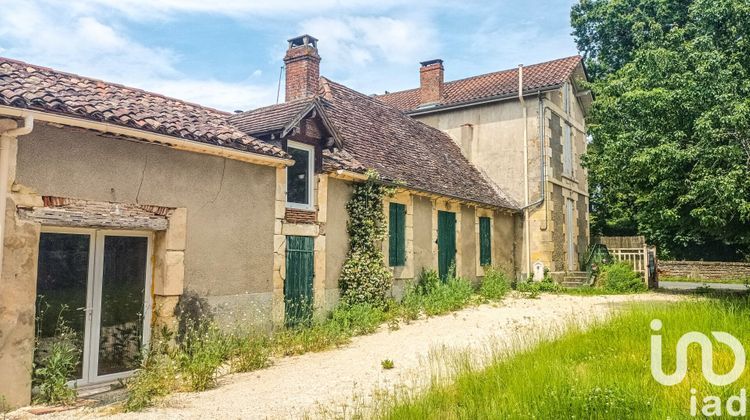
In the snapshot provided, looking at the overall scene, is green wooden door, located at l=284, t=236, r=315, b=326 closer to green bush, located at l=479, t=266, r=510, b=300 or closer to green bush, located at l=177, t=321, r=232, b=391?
green bush, located at l=177, t=321, r=232, b=391

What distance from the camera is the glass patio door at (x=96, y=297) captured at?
649cm

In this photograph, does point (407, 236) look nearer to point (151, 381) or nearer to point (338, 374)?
point (338, 374)

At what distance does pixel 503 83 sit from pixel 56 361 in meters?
16.1

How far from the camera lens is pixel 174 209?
7.55m

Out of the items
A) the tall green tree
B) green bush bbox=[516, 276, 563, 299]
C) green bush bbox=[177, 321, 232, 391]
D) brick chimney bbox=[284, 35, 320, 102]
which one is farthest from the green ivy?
green bush bbox=[516, 276, 563, 299]

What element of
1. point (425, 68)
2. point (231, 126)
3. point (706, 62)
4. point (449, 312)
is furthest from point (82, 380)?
point (425, 68)

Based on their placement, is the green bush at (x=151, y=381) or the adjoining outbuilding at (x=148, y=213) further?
the adjoining outbuilding at (x=148, y=213)

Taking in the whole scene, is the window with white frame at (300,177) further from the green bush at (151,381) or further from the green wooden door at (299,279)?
the green bush at (151,381)

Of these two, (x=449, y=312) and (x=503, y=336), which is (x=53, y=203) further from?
(x=449, y=312)

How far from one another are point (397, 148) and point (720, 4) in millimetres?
7935

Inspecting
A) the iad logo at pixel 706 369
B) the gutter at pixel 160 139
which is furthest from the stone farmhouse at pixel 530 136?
the gutter at pixel 160 139

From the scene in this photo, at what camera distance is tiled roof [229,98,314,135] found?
30.5ft

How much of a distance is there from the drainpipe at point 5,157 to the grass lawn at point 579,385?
4578 mm

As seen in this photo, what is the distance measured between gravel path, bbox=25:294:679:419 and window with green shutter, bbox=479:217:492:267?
431 centimetres
